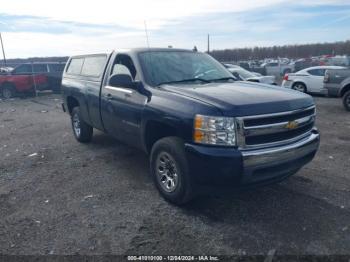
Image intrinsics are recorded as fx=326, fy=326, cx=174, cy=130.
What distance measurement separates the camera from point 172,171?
13.1 ft

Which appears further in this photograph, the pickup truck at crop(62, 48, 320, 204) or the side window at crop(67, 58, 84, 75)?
the side window at crop(67, 58, 84, 75)

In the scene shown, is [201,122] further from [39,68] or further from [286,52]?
[286,52]

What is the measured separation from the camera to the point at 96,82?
5.73 meters

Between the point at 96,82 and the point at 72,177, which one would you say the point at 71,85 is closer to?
the point at 96,82

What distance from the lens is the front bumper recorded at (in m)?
3.31

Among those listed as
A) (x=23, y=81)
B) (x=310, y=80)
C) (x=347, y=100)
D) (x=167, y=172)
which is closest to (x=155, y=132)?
(x=167, y=172)

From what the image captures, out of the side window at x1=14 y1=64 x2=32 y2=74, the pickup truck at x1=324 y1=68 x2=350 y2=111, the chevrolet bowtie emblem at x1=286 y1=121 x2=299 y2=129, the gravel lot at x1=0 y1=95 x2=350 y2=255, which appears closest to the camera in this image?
the gravel lot at x1=0 y1=95 x2=350 y2=255

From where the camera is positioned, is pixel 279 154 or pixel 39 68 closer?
pixel 279 154

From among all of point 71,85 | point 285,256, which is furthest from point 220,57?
point 285,256

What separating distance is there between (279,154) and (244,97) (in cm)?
73

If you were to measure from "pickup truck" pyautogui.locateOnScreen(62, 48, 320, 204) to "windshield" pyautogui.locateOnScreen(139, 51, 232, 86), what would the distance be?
14 millimetres

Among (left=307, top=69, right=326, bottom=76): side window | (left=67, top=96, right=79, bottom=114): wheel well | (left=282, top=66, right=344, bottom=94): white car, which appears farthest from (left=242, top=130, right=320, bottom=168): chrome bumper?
(left=307, top=69, right=326, bottom=76): side window

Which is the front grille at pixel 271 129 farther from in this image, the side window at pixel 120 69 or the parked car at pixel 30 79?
the parked car at pixel 30 79

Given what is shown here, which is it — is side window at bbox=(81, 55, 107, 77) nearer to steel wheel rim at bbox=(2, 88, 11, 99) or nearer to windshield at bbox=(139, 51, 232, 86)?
windshield at bbox=(139, 51, 232, 86)
